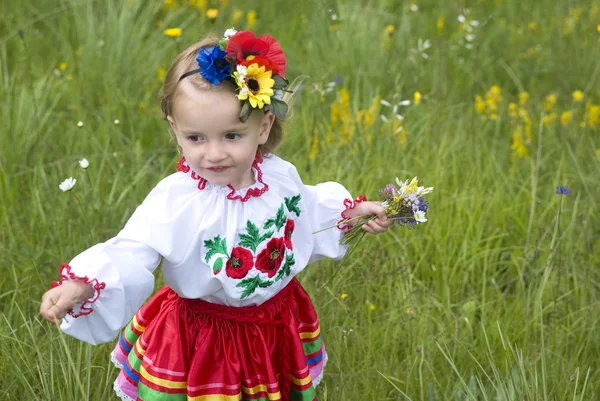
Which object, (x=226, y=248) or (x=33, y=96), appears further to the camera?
(x=33, y=96)

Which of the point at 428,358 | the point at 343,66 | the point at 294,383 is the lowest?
the point at 428,358

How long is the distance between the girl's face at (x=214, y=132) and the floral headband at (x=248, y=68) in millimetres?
32

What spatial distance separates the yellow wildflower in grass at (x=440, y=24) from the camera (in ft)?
15.2

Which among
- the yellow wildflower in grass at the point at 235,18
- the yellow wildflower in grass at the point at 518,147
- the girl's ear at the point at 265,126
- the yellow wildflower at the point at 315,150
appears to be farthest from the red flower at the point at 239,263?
the yellow wildflower in grass at the point at 235,18

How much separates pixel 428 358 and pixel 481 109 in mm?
1759

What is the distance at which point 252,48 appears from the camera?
1947mm

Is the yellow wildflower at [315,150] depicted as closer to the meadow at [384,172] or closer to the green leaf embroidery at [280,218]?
the meadow at [384,172]

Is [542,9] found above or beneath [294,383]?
above

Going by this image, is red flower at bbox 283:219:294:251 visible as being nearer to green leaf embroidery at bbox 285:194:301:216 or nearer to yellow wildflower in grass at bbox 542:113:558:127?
green leaf embroidery at bbox 285:194:301:216

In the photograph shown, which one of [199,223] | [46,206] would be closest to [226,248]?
[199,223]

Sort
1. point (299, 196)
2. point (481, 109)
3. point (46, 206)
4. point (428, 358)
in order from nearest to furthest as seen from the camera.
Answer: point (299, 196), point (428, 358), point (46, 206), point (481, 109)

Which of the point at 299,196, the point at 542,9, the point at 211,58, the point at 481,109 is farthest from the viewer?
the point at 542,9

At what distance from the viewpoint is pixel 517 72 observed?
4680mm

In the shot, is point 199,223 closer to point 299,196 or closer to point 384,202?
point 299,196
